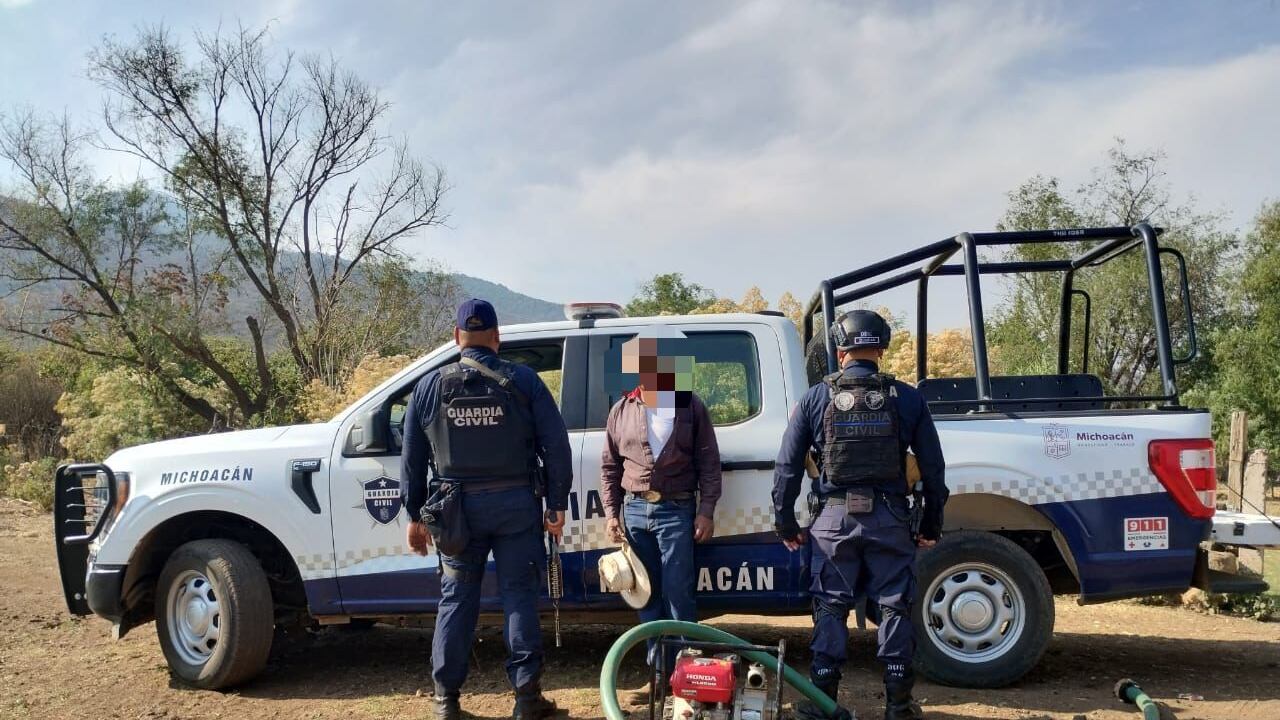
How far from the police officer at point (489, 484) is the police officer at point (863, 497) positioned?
1079 millimetres

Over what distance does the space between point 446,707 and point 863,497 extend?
2.05 meters

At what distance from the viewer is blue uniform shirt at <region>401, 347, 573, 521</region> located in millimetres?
4121

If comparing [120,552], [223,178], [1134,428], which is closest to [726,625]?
[1134,428]

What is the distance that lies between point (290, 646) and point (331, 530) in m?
1.70

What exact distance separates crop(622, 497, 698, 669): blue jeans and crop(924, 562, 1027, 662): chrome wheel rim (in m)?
1.19

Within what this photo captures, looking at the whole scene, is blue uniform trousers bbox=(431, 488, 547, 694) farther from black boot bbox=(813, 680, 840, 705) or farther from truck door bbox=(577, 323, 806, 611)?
black boot bbox=(813, 680, 840, 705)

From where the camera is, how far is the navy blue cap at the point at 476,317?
4195 mm

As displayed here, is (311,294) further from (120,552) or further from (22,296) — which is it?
(120,552)

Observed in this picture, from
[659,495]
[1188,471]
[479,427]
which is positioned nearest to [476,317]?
[479,427]

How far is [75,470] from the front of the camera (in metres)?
5.08

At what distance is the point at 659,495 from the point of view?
4285mm

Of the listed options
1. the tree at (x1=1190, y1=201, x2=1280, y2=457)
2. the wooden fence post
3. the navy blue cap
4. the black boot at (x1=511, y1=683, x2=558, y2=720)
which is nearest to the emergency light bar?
the navy blue cap

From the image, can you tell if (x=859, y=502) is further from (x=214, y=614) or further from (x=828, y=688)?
(x=214, y=614)

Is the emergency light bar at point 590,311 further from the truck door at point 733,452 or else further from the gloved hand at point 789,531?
the gloved hand at point 789,531
